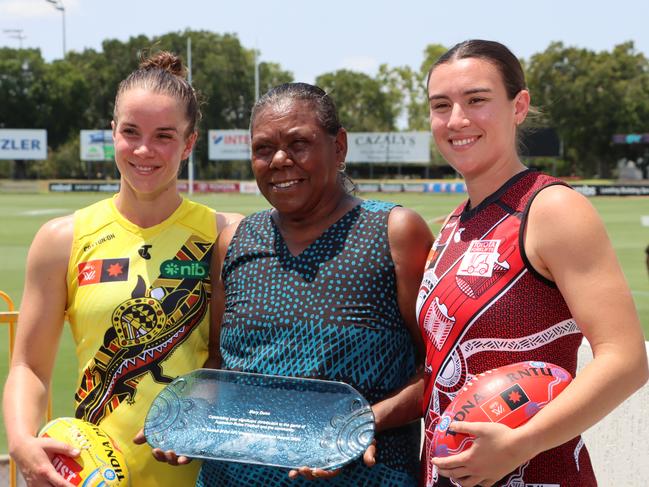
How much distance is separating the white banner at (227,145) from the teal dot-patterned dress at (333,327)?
6977 cm

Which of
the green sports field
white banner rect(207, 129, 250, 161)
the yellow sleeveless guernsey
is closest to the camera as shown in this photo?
the yellow sleeveless guernsey

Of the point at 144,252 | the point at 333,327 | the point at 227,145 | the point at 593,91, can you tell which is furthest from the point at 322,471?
the point at 593,91

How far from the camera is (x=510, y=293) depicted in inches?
105

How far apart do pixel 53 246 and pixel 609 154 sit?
8266 cm

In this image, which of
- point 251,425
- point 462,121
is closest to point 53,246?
point 251,425

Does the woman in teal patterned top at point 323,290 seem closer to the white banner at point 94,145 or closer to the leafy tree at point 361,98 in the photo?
the white banner at point 94,145

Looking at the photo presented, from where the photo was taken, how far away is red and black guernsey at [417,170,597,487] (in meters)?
2.65

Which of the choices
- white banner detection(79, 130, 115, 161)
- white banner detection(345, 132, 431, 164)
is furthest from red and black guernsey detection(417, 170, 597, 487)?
white banner detection(79, 130, 115, 161)

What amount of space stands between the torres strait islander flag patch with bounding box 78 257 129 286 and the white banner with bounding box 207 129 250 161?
69498mm

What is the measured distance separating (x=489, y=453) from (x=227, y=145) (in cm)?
7159

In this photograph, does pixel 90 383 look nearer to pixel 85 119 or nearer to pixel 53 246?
pixel 53 246

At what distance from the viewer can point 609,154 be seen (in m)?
81.0

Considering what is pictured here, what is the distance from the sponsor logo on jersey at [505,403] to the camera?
8.15ft

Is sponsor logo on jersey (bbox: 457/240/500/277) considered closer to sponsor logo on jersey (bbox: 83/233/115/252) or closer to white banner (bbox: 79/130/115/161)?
sponsor logo on jersey (bbox: 83/233/115/252)
